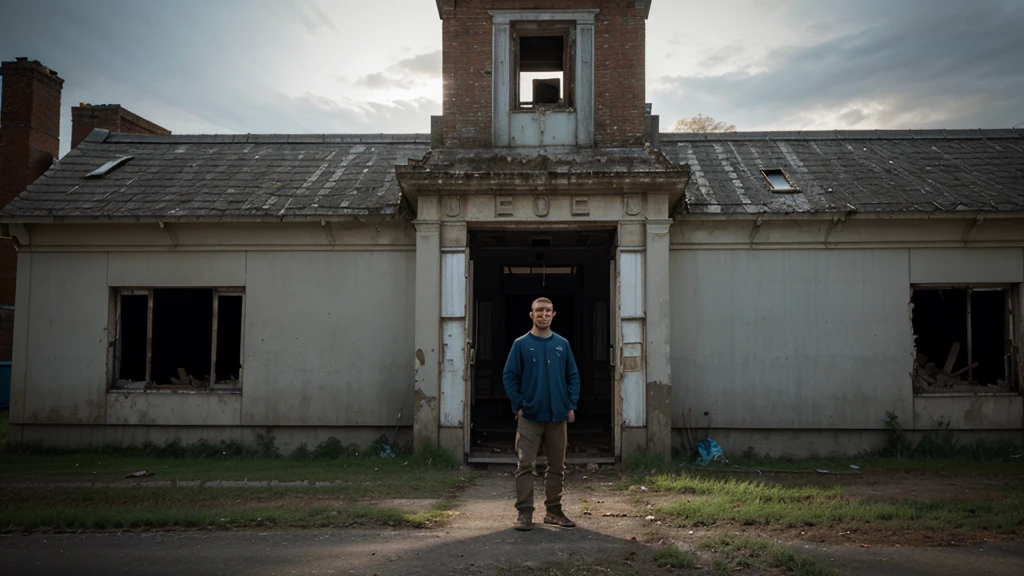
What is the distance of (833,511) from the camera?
6.63m

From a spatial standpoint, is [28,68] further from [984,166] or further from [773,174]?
[984,166]

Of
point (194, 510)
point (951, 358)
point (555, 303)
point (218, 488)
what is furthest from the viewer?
point (555, 303)

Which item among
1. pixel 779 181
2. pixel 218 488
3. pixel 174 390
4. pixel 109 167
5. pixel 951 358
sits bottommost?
pixel 218 488

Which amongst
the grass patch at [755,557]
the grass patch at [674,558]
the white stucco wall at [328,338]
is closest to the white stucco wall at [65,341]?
the white stucco wall at [328,338]

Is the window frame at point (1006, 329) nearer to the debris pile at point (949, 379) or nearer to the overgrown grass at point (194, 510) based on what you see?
the debris pile at point (949, 379)

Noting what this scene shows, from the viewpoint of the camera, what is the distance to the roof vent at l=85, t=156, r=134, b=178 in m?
12.3

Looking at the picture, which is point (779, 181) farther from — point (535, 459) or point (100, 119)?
point (100, 119)

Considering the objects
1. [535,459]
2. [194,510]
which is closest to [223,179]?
[194,510]

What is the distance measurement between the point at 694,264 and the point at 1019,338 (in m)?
5.09

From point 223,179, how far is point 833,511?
10585 mm

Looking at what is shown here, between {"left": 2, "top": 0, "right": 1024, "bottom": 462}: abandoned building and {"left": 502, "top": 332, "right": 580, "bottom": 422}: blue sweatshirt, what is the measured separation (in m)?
3.37

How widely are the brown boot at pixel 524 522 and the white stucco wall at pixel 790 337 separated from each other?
497 centimetres

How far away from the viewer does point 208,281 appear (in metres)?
11.1

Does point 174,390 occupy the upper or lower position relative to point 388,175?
lower
